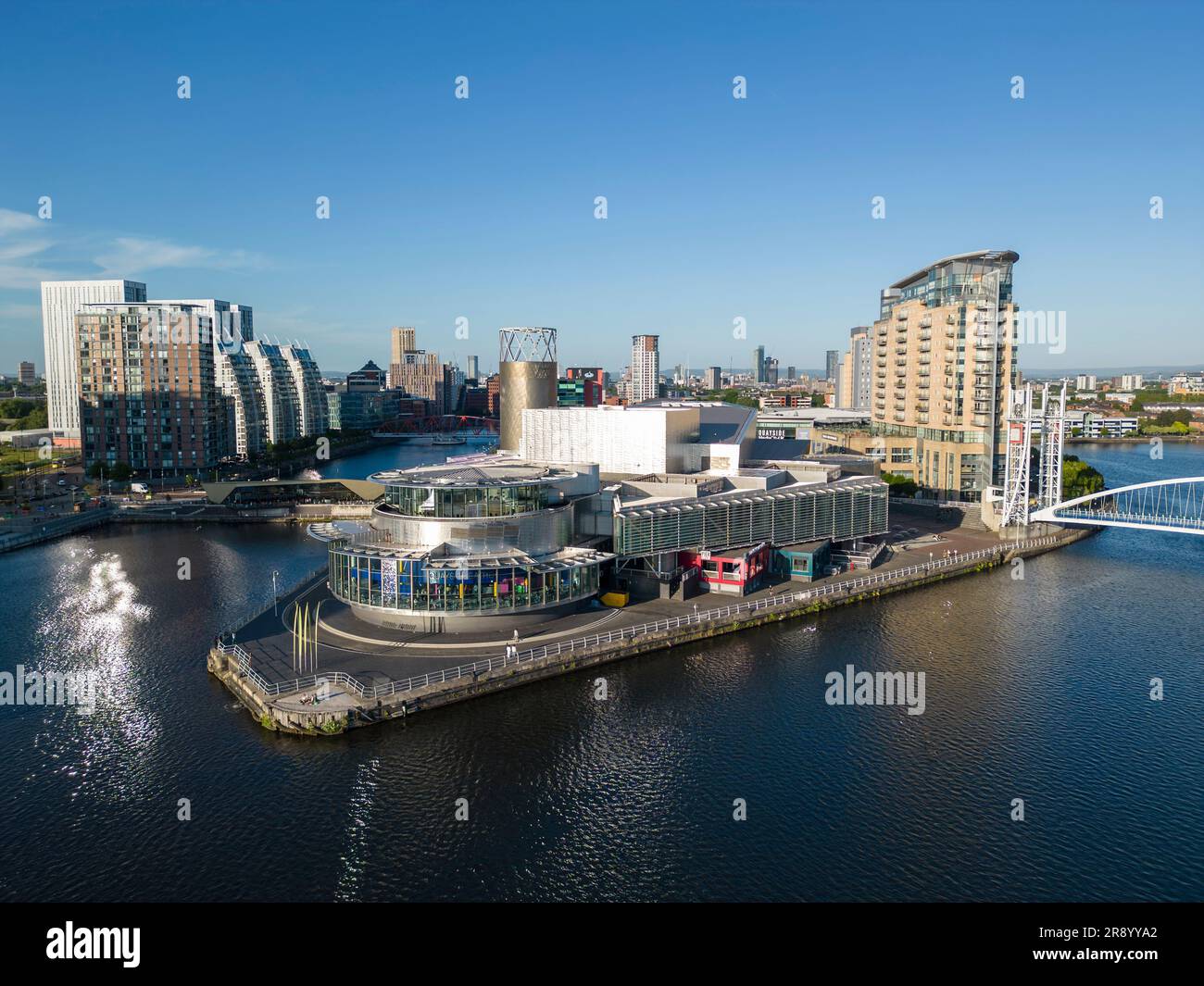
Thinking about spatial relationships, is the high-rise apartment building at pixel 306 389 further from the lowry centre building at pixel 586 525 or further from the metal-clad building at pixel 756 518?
the metal-clad building at pixel 756 518

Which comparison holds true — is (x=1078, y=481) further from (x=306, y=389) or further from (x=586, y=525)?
(x=306, y=389)

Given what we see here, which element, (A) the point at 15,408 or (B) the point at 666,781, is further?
(A) the point at 15,408

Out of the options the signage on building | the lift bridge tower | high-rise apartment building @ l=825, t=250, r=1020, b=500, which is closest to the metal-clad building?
the lift bridge tower

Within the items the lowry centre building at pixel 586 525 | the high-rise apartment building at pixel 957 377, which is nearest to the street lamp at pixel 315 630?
the lowry centre building at pixel 586 525

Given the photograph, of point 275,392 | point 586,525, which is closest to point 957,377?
point 586,525

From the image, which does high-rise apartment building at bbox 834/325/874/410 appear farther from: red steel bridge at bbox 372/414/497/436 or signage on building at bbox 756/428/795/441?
red steel bridge at bbox 372/414/497/436

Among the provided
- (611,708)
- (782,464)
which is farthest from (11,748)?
(782,464)
